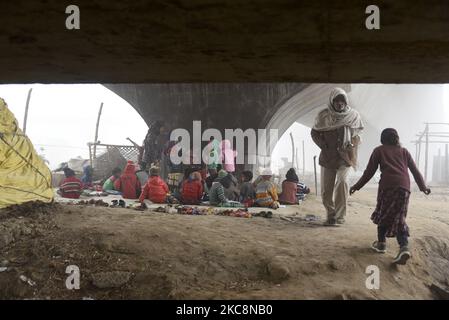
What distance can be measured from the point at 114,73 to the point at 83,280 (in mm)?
1562

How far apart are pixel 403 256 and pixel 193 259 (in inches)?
72.4

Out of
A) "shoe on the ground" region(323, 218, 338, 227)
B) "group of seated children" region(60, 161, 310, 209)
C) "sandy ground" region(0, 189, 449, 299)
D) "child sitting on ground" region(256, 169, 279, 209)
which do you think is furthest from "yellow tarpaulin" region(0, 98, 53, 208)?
"shoe on the ground" region(323, 218, 338, 227)

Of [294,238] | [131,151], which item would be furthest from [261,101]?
[294,238]

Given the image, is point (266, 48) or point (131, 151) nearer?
point (266, 48)

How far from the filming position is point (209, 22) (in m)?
1.73

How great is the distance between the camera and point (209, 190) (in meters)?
7.02

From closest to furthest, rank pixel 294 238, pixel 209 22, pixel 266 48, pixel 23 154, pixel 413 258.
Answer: pixel 209 22, pixel 266 48, pixel 413 258, pixel 294 238, pixel 23 154

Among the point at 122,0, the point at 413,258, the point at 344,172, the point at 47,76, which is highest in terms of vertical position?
the point at 122,0

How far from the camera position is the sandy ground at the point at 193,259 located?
9.14 ft

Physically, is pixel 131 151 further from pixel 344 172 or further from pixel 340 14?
pixel 340 14

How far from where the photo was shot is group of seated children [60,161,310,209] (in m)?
6.50

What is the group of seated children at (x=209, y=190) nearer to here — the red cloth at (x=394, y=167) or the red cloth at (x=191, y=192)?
the red cloth at (x=191, y=192)

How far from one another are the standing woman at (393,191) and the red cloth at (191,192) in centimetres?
344

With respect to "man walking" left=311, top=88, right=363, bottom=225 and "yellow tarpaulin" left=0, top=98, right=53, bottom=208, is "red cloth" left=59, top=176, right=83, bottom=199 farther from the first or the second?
"man walking" left=311, top=88, right=363, bottom=225
